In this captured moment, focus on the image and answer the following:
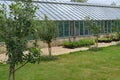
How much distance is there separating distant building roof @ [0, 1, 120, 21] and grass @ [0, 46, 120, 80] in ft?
26.7

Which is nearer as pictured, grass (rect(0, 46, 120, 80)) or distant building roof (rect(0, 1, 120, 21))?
grass (rect(0, 46, 120, 80))

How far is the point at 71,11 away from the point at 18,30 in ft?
68.5

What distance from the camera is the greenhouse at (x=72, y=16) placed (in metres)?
24.4

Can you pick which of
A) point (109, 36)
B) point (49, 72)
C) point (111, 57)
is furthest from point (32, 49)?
point (109, 36)

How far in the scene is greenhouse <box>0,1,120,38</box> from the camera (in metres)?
24.4

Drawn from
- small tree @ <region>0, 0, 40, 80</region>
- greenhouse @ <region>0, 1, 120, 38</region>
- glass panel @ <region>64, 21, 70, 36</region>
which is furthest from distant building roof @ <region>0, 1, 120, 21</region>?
small tree @ <region>0, 0, 40, 80</region>

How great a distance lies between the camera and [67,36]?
987 inches

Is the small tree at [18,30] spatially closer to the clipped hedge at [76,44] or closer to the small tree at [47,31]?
the small tree at [47,31]

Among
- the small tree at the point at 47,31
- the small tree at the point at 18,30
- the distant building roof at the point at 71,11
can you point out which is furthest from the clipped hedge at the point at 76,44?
the small tree at the point at 18,30

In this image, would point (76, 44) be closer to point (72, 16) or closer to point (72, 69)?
point (72, 16)

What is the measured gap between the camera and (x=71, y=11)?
2809 cm

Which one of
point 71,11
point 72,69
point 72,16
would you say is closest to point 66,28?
point 72,16

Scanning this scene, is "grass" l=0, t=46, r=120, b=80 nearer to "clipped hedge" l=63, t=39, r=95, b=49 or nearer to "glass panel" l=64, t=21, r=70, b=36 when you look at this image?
"clipped hedge" l=63, t=39, r=95, b=49

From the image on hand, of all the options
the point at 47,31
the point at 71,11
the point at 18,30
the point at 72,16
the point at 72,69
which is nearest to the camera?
the point at 18,30
